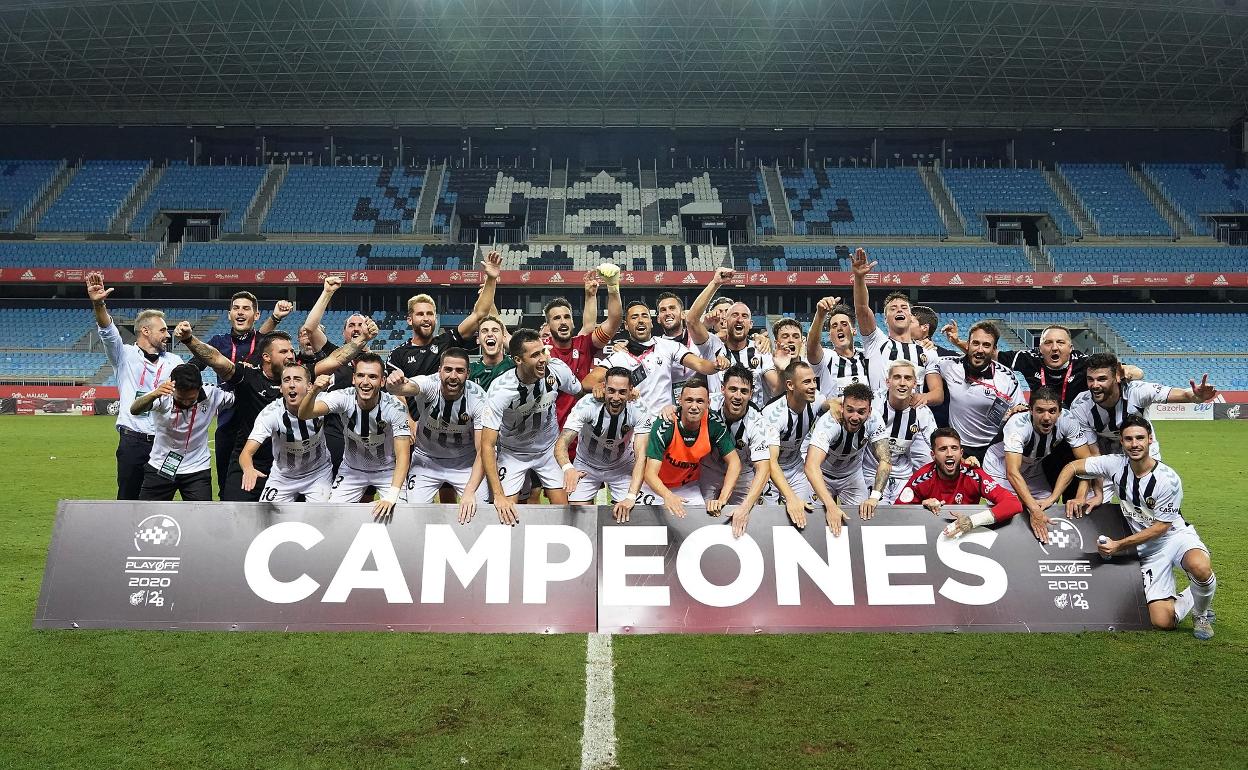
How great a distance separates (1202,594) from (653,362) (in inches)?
175

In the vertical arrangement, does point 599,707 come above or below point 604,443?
below

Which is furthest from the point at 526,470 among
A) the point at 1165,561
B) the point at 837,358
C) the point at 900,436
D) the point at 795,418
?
the point at 1165,561

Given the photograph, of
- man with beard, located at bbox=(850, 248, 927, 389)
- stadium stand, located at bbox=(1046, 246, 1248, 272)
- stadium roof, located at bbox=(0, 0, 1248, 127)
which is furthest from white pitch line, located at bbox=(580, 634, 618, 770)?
stadium stand, located at bbox=(1046, 246, 1248, 272)

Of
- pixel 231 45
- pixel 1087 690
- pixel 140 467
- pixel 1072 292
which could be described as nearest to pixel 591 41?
pixel 231 45

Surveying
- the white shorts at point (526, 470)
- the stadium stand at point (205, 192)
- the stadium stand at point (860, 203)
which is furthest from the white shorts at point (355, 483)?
the stadium stand at point (205, 192)

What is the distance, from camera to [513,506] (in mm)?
5793

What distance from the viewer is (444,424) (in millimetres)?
6887

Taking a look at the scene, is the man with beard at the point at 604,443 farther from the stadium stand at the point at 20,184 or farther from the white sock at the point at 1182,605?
the stadium stand at the point at 20,184

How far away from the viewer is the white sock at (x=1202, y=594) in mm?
5512

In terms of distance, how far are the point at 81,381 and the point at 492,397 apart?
31839 millimetres

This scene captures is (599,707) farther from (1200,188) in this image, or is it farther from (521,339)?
(1200,188)

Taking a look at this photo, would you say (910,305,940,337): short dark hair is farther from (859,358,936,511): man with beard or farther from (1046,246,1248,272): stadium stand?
(1046,246,1248,272): stadium stand

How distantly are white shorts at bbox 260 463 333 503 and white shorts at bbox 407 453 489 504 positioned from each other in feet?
2.23

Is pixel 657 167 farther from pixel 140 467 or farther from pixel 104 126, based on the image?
pixel 140 467
